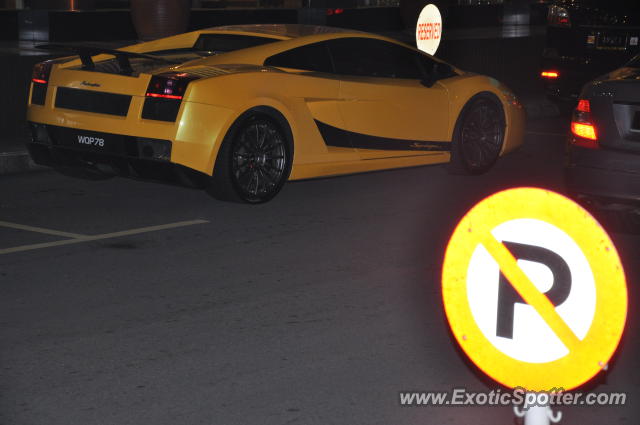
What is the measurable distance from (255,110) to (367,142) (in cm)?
128

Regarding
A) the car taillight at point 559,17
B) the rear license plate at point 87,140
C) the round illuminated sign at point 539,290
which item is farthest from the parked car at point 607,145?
the car taillight at point 559,17

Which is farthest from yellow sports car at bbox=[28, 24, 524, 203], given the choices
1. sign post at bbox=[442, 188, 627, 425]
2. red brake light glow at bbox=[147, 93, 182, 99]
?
sign post at bbox=[442, 188, 627, 425]

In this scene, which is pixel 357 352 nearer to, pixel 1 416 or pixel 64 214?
pixel 1 416

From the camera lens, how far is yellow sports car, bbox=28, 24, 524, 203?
838cm

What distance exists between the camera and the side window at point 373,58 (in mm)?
9703

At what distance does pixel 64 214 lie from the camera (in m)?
8.59

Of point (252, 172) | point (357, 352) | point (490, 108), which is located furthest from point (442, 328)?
point (490, 108)

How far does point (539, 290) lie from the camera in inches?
126

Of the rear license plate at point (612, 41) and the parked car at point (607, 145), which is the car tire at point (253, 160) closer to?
the parked car at point (607, 145)

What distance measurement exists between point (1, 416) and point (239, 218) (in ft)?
13.5

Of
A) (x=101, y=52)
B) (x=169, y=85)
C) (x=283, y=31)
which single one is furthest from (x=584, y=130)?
(x=101, y=52)

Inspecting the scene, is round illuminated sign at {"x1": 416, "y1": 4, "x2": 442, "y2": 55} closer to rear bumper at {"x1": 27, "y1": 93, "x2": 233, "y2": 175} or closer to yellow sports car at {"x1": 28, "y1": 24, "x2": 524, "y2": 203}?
yellow sports car at {"x1": 28, "y1": 24, "x2": 524, "y2": 203}

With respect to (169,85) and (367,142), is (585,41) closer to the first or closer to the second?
(367,142)

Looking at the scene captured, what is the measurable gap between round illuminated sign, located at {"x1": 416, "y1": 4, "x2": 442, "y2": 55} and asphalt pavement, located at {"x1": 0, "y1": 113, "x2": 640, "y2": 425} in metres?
4.81
